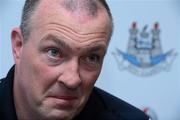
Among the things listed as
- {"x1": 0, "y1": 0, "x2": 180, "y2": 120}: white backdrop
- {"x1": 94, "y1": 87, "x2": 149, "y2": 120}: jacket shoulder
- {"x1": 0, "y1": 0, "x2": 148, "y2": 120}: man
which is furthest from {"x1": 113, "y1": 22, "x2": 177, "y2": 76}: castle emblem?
{"x1": 0, "y1": 0, "x2": 148, "y2": 120}: man

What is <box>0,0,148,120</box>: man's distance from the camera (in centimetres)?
85

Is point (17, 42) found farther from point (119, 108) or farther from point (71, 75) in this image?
point (119, 108)

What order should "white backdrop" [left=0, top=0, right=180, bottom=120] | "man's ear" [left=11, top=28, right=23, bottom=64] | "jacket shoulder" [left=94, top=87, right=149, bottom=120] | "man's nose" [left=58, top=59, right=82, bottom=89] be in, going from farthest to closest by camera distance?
"white backdrop" [left=0, top=0, right=180, bottom=120], "jacket shoulder" [left=94, top=87, right=149, bottom=120], "man's ear" [left=11, top=28, right=23, bottom=64], "man's nose" [left=58, top=59, right=82, bottom=89]

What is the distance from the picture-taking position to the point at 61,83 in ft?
2.76

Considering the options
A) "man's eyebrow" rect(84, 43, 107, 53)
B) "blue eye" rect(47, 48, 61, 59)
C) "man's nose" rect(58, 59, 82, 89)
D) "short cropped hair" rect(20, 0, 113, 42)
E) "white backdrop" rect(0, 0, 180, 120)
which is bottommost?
"white backdrop" rect(0, 0, 180, 120)

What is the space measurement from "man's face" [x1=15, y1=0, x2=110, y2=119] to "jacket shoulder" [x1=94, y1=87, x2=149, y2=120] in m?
0.21

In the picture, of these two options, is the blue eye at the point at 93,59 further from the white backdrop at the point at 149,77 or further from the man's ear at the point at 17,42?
the white backdrop at the point at 149,77

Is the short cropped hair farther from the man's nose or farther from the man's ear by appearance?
the man's nose

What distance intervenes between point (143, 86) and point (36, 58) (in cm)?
58

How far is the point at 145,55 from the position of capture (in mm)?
1371

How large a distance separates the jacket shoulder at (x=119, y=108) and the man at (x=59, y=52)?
21 centimetres

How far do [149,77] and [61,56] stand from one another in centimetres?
58

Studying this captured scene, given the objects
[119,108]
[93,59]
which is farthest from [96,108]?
[93,59]

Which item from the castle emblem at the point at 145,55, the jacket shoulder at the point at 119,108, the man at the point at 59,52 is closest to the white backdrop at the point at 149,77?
the castle emblem at the point at 145,55
